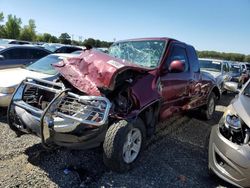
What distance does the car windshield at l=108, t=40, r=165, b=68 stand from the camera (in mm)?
4934

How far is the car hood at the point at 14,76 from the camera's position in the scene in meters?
6.11

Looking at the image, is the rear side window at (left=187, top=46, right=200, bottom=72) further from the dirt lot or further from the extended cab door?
the dirt lot

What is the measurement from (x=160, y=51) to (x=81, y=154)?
2.27m

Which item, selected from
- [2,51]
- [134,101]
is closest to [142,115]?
[134,101]

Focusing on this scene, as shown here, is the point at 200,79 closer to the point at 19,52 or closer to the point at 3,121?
the point at 3,121

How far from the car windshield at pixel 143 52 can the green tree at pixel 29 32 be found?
55080 mm

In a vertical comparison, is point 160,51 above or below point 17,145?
above

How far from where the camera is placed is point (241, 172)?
3338 mm

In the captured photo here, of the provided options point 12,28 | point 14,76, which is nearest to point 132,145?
point 14,76

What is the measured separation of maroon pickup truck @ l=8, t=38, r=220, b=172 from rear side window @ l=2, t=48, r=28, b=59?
6.20 meters

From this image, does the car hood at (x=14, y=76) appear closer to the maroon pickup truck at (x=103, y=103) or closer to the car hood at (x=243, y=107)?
the maroon pickup truck at (x=103, y=103)

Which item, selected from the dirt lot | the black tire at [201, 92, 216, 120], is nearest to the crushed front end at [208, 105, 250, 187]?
the dirt lot

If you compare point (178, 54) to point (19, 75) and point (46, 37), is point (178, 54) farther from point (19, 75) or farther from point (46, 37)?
point (46, 37)

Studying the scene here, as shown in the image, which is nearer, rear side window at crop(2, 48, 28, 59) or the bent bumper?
the bent bumper
